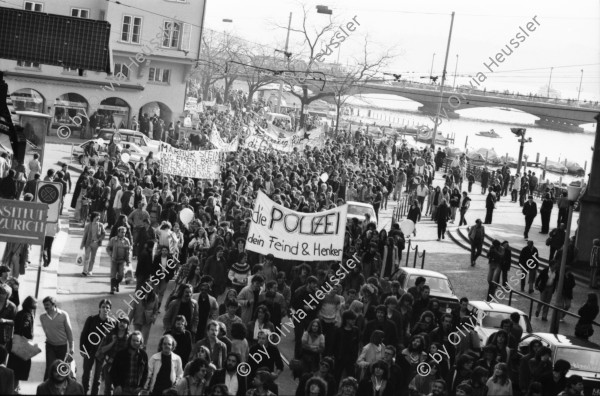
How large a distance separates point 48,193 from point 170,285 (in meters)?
4.28

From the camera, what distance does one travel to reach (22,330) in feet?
49.8

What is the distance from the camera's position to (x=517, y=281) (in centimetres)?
3069

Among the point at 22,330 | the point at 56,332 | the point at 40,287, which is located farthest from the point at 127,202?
the point at 22,330

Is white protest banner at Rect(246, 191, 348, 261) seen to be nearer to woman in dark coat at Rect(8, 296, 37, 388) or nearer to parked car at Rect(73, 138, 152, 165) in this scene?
woman in dark coat at Rect(8, 296, 37, 388)

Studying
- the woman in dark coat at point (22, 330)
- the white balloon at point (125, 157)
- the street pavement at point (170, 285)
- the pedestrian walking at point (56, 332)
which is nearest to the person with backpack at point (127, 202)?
the street pavement at point (170, 285)

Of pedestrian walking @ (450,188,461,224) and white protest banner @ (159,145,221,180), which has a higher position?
white protest banner @ (159,145,221,180)

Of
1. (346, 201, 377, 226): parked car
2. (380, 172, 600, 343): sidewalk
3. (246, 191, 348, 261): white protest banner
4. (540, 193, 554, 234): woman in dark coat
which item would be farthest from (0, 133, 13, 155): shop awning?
(540, 193, 554, 234): woman in dark coat

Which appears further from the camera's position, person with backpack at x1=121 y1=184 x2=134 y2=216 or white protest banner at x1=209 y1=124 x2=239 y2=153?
white protest banner at x1=209 y1=124 x2=239 y2=153

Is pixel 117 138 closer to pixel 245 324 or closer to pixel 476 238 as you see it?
pixel 476 238

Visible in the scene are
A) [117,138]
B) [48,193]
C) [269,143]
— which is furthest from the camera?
[117,138]

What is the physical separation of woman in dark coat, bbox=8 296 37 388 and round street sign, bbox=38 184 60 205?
6727 millimetres

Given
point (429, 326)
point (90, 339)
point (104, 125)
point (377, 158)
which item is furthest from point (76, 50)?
point (104, 125)

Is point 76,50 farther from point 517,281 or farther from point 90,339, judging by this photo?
point 517,281

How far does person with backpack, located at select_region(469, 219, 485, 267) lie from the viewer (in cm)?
3181
